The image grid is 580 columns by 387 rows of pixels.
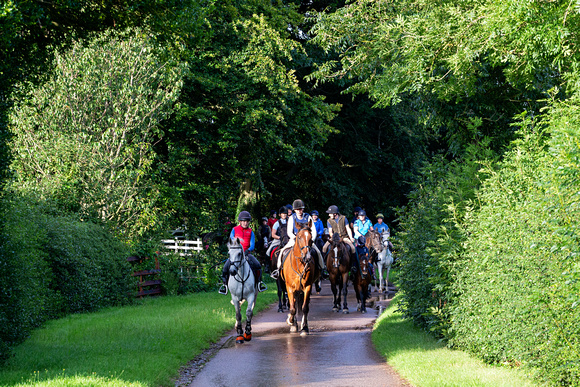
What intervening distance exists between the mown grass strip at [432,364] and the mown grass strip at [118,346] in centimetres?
364

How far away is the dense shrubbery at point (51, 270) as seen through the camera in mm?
10180

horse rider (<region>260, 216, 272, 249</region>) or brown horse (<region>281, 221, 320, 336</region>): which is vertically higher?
horse rider (<region>260, 216, 272, 249</region>)

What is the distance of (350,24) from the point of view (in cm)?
1512

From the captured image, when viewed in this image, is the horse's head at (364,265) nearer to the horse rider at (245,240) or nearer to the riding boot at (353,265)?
the riding boot at (353,265)

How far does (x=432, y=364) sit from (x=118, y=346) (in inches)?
225

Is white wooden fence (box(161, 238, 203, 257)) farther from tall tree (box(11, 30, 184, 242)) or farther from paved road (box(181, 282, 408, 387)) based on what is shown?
paved road (box(181, 282, 408, 387))

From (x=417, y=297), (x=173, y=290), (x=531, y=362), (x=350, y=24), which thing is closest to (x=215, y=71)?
(x=173, y=290)

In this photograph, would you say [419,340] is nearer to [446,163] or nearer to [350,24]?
[446,163]

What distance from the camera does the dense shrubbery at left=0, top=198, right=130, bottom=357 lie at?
33.4ft

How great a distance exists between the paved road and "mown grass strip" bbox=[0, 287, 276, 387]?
0.68 m

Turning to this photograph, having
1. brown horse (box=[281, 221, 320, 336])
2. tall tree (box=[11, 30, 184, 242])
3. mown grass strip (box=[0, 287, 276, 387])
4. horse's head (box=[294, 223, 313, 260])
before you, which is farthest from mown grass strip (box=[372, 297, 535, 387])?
tall tree (box=[11, 30, 184, 242])

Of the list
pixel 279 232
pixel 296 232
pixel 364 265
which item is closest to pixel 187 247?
pixel 279 232

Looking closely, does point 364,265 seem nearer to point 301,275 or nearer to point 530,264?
point 301,275

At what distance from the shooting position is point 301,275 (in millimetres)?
13789
